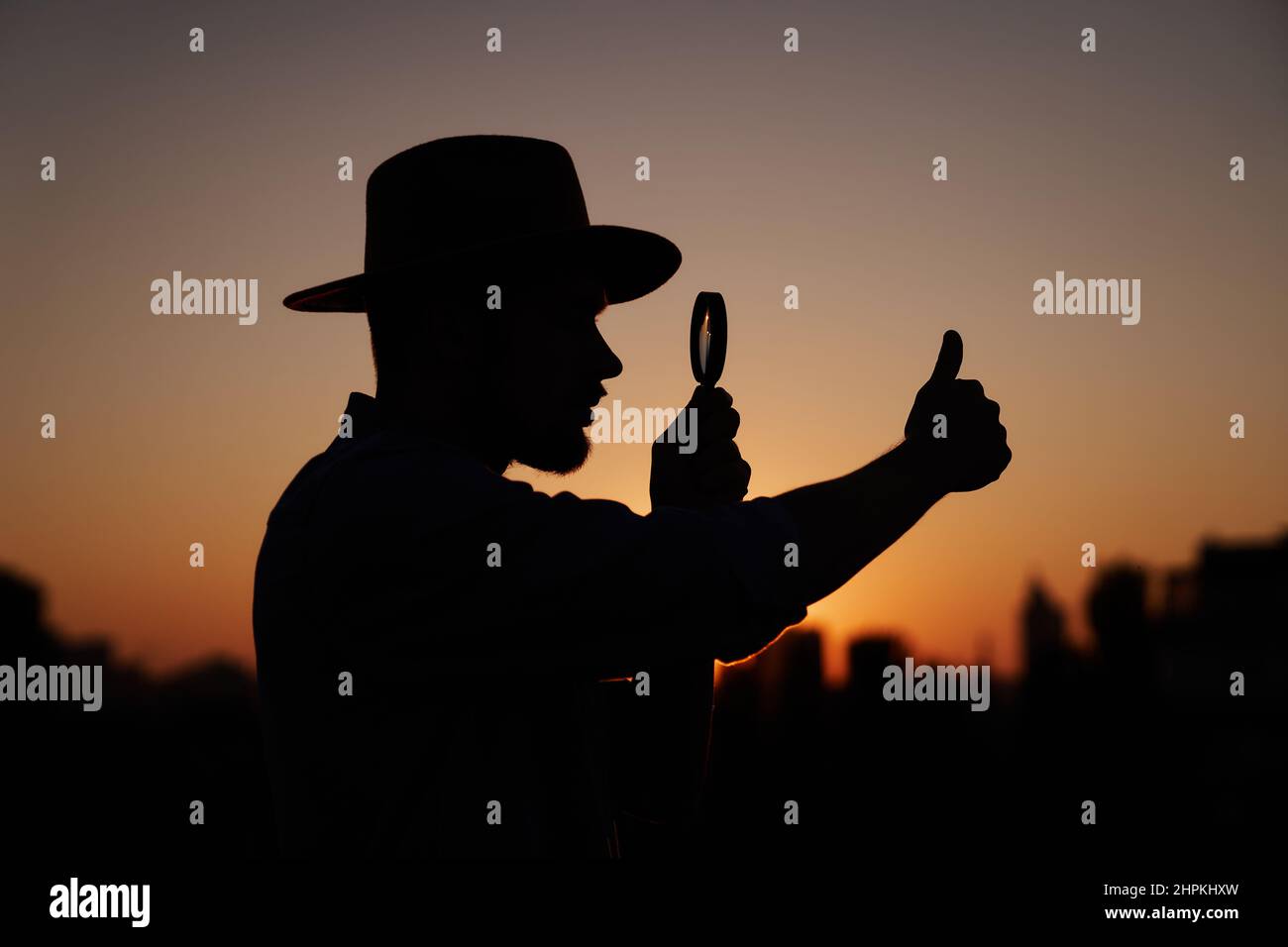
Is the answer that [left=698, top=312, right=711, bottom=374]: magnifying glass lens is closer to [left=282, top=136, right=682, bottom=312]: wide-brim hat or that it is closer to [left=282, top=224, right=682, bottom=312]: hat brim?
[left=282, top=224, right=682, bottom=312]: hat brim

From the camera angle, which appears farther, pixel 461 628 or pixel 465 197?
pixel 465 197

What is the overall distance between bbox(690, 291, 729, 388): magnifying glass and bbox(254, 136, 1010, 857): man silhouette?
1.70ft

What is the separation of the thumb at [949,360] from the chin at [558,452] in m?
0.89

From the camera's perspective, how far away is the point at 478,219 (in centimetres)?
289

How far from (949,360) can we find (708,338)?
99cm

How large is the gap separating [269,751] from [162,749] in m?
112

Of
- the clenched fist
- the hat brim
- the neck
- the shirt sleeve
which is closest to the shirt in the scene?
the shirt sleeve

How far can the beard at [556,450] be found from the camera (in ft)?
9.33

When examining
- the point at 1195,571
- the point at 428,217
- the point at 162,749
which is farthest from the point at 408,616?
the point at 1195,571

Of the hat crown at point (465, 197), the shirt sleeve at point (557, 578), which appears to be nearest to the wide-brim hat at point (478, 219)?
the hat crown at point (465, 197)

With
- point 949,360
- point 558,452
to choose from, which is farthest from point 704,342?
point 949,360

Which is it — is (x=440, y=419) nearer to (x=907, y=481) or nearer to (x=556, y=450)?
(x=556, y=450)

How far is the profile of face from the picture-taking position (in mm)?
2799
